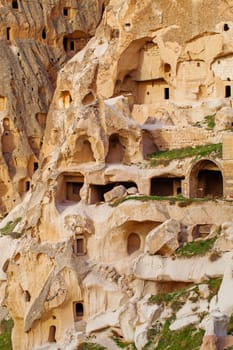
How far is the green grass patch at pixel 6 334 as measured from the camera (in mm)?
40281

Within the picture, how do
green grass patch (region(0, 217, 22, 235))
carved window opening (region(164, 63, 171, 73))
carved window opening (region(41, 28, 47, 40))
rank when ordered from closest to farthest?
green grass patch (region(0, 217, 22, 235)) < carved window opening (region(164, 63, 171, 73)) < carved window opening (region(41, 28, 47, 40))

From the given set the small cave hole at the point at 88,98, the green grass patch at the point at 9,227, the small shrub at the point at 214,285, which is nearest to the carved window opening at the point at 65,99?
the small cave hole at the point at 88,98

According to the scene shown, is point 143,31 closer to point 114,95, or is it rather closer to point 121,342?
point 114,95

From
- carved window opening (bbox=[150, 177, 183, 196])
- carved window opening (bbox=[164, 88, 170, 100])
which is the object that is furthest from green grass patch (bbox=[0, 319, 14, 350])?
carved window opening (bbox=[164, 88, 170, 100])

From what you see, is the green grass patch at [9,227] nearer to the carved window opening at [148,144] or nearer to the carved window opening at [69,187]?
the carved window opening at [69,187]

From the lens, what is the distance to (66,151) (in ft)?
136

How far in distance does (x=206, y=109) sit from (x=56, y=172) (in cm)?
795

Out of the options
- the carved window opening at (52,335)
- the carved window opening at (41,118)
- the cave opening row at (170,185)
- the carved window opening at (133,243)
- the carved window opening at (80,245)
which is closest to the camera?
the carved window opening at (52,335)

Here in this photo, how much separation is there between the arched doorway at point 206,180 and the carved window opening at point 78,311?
664cm

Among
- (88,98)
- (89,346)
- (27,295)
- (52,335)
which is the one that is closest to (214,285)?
(89,346)

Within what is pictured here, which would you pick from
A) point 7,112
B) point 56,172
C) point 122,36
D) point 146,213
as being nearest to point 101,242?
point 146,213

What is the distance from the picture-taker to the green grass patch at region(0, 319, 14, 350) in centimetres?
4028

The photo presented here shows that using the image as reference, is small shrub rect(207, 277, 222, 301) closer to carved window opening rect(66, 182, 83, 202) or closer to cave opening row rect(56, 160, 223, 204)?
cave opening row rect(56, 160, 223, 204)

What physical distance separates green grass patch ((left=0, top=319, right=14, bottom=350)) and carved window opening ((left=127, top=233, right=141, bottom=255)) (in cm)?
703
